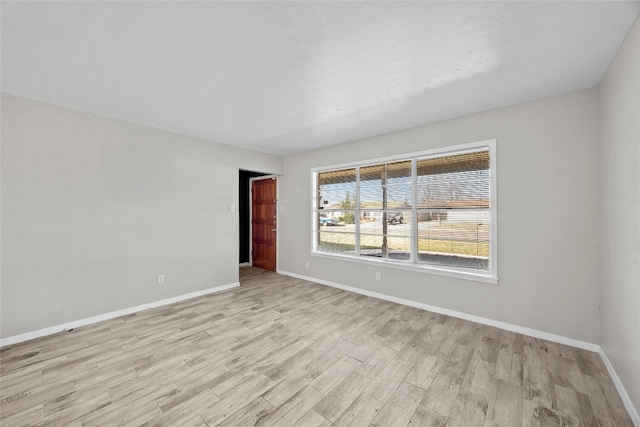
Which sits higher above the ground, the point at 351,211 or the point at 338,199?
the point at 338,199

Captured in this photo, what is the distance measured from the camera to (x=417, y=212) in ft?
12.2

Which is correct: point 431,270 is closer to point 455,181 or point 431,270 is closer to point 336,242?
point 455,181

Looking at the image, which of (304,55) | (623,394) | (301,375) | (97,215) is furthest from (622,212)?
(97,215)

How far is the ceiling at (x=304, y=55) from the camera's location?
1539 millimetres

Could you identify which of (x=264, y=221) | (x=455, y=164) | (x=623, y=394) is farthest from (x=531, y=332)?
(x=264, y=221)

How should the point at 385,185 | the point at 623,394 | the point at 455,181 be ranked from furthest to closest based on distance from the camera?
the point at 385,185, the point at 455,181, the point at 623,394

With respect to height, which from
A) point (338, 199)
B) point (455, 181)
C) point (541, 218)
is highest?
point (455, 181)

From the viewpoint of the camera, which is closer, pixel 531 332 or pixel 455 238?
pixel 531 332

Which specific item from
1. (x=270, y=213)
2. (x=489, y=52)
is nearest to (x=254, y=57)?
(x=489, y=52)

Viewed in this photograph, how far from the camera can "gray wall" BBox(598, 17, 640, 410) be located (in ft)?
5.40

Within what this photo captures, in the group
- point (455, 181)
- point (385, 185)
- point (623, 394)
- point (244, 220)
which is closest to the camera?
point (623, 394)

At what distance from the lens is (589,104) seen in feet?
8.14

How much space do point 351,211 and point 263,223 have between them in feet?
8.24

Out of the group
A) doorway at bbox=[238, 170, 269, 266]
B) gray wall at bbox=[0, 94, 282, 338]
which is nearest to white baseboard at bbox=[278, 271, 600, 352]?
gray wall at bbox=[0, 94, 282, 338]
